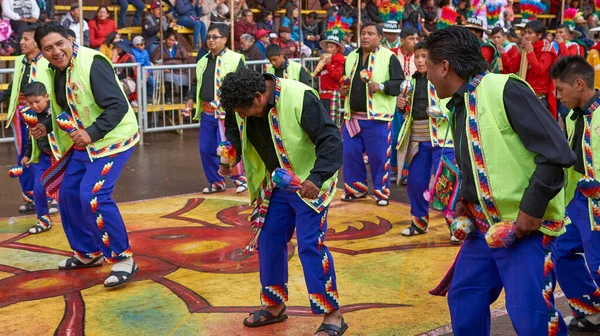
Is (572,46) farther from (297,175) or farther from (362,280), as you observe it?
(297,175)

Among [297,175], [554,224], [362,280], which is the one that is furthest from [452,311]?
[362,280]

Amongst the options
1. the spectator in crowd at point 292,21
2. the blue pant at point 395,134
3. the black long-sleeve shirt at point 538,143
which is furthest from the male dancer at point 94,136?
the spectator in crowd at point 292,21

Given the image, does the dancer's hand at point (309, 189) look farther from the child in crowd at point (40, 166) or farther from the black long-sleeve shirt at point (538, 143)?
the child in crowd at point (40, 166)

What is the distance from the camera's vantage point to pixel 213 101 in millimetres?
9305

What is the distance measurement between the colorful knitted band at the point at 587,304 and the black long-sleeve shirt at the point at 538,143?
1764 millimetres

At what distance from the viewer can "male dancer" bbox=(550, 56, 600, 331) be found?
4715mm

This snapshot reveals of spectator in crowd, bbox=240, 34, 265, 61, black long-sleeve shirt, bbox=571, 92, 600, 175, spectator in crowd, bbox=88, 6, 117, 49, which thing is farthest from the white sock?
spectator in crowd, bbox=240, 34, 265, 61

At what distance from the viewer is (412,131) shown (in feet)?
24.5

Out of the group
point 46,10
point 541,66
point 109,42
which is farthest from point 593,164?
point 46,10

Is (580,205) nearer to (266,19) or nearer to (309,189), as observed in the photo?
(309,189)

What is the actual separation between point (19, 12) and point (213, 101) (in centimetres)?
545

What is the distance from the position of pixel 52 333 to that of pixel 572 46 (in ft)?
34.5

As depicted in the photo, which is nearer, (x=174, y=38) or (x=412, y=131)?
(x=412, y=131)

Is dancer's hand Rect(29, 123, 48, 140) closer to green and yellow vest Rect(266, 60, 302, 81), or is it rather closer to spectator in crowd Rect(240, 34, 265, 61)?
green and yellow vest Rect(266, 60, 302, 81)
